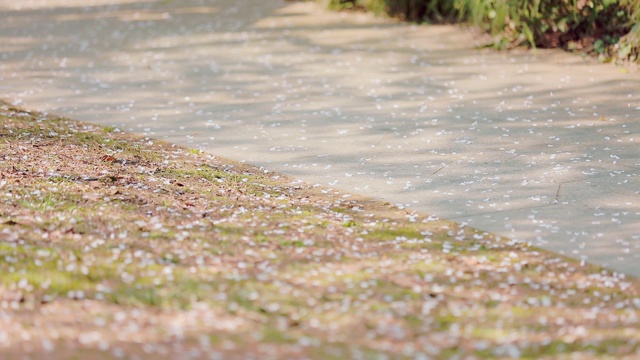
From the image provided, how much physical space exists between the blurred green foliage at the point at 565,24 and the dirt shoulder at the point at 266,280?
4448 mm

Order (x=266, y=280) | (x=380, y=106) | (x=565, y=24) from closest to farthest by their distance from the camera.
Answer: (x=266, y=280), (x=380, y=106), (x=565, y=24)

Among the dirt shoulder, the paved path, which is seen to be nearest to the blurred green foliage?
the paved path

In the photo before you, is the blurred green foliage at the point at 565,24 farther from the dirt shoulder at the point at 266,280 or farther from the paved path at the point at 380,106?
the dirt shoulder at the point at 266,280

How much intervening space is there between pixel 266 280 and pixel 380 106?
3993 millimetres

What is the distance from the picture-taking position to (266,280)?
13.3 ft

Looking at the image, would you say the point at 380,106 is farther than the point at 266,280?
Yes

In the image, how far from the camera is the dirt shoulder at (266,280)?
3430 mm

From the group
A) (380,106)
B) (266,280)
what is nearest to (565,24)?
(380,106)

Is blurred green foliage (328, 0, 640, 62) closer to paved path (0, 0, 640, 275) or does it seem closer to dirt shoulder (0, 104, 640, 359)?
paved path (0, 0, 640, 275)

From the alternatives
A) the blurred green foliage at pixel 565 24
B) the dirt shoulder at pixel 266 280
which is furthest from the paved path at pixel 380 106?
the dirt shoulder at pixel 266 280

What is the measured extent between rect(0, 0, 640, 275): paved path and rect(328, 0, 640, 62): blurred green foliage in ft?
0.94

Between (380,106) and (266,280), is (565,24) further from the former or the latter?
(266,280)

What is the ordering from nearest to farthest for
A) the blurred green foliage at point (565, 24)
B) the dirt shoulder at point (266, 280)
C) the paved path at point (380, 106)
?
the dirt shoulder at point (266, 280) → the paved path at point (380, 106) → the blurred green foliage at point (565, 24)

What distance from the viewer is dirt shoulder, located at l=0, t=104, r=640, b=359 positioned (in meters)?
3.43
